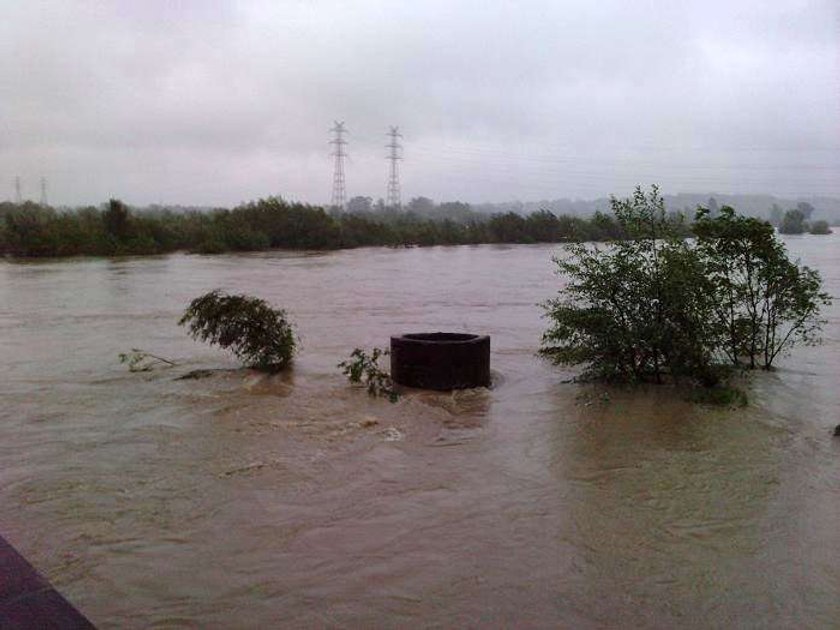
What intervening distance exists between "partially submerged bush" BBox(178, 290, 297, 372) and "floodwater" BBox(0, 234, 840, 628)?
406mm

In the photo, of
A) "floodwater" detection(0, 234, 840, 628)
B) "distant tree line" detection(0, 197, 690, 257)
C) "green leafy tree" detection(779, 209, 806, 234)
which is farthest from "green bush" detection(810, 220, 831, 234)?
"floodwater" detection(0, 234, 840, 628)

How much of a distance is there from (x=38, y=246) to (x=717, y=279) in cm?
4247

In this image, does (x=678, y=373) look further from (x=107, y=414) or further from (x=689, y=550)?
(x=107, y=414)

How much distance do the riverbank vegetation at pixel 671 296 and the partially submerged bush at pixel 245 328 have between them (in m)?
3.68

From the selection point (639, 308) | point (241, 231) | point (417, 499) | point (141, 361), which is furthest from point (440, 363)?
point (241, 231)

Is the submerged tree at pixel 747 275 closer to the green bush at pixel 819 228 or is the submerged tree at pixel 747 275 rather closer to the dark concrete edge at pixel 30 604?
the dark concrete edge at pixel 30 604

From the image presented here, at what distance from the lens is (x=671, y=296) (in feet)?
30.8

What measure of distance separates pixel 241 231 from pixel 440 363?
4417 cm

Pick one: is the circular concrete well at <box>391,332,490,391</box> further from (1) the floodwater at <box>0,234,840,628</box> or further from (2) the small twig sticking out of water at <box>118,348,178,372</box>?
(2) the small twig sticking out of water at <box>118,348,178,372</box>

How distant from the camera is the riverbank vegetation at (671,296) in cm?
947

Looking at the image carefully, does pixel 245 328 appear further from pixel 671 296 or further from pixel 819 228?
pixel 819 228

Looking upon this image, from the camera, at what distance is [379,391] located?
9.33 m

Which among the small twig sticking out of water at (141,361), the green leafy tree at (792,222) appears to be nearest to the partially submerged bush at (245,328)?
the small twig sticking out of water at (141,361)

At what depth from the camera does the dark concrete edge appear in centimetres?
266
